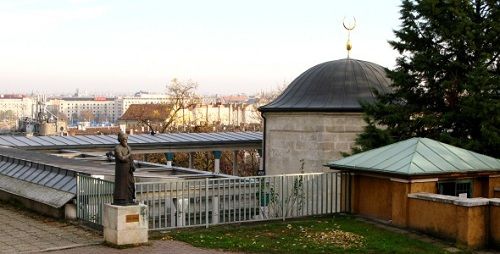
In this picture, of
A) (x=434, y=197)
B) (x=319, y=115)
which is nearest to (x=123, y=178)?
(x=434, y=197)

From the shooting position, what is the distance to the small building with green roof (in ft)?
42.9

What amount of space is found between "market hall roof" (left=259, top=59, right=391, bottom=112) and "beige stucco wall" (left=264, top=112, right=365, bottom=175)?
0.94 ft

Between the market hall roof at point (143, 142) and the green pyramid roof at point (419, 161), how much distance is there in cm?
1586

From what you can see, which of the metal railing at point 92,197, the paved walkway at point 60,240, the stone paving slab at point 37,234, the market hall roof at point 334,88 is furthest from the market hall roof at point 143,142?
the metal railing at point 92,197

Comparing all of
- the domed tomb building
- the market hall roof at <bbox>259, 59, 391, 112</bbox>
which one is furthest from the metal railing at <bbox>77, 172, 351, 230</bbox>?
the market hall roof at <bbox>259, 59, 391, 112</bbox>

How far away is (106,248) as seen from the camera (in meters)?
11.3

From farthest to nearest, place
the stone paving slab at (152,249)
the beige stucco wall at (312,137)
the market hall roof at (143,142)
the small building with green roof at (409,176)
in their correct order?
1. the market hall roof at (143,142)
2. the beige stucco wall at (312,137)
3. the small building with green roof at (409,176)
4. the stone paving slab at (152,249)

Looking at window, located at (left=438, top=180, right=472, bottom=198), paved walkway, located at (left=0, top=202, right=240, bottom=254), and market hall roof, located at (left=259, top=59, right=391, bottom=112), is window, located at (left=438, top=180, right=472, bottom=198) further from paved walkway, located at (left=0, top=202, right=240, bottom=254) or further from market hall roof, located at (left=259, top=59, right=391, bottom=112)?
market hall roof, located at (left=259, top=59, right=391, bottom=112)

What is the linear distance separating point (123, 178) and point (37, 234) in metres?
2.63

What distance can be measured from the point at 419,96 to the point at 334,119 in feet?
12.6

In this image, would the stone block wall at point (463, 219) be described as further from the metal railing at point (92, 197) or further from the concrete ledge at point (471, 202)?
the metal railing at point (92, 197)

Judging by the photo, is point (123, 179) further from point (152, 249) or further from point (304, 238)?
point (304, 238)

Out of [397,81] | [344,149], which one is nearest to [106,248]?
[397,81]

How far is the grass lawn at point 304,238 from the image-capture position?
36.9 feet
